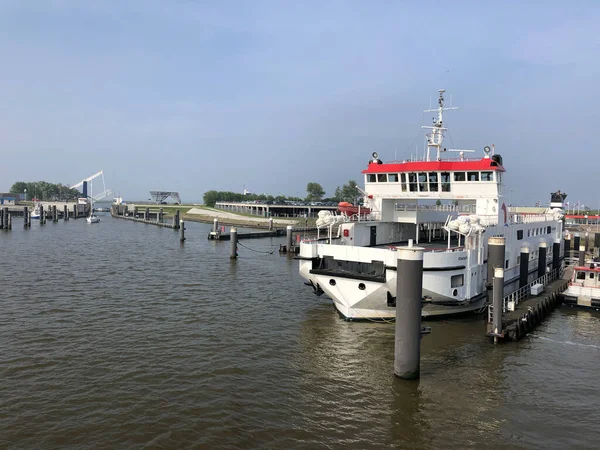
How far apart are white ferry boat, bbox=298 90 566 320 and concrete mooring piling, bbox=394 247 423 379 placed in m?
1.70

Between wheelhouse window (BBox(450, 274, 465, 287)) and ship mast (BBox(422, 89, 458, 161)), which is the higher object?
ship mast (BBox(422, 89, 458, 161))

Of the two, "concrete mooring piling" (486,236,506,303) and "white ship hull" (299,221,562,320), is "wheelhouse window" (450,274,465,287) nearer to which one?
"white ship hull" (299,221,562,320)

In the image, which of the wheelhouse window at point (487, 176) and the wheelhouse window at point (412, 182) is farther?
the wheelhouse window at point (412, 182)

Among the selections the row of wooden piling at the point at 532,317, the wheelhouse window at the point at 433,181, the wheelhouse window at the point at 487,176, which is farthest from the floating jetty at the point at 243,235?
the row of wooden piling at the point at 532,317

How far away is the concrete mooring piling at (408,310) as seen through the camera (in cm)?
1412

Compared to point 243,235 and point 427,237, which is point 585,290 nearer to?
point 427,237

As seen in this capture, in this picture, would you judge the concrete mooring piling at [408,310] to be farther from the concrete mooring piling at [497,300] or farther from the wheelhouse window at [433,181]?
the wheelhouse window at [433,181]

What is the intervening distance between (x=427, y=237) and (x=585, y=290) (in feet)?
35.7

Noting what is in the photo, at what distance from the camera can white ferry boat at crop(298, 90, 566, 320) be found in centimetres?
2006

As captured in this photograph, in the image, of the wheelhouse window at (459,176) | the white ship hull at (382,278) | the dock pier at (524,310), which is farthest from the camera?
the wheelhouse window at (459,176)

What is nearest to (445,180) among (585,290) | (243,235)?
(585,290)

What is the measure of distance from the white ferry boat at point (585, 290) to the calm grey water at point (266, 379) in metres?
1.25

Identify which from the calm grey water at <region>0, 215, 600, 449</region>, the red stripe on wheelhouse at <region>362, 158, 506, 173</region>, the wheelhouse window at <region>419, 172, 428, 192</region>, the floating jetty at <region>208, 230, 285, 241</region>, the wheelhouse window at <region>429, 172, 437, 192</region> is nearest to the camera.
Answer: the calm grey water at <region>0, 215, 600, 449</region>

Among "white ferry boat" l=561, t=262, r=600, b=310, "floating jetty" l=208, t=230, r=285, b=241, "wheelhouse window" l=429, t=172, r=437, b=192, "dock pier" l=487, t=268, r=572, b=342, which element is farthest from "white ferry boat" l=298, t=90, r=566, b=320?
"floating jetty" l=208, t=230, r=285, b=241
